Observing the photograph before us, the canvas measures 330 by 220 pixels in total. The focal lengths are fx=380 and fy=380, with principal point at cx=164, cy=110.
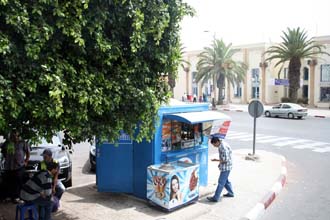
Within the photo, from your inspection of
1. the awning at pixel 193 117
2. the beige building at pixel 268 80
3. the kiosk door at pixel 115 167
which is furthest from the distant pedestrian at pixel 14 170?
the beige building at pixel 268 80

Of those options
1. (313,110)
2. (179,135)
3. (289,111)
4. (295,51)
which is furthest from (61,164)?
(313,110)

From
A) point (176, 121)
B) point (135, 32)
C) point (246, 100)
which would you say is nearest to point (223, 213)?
point (176, 121)

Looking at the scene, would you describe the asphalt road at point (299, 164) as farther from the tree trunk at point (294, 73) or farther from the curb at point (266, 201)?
the tree trunk at point (294, 73)

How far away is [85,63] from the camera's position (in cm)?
496

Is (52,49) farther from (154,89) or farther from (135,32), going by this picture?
(154,89)

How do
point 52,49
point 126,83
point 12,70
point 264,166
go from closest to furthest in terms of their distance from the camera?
point 12,70, point 52,49, point 126,83, point 264,166

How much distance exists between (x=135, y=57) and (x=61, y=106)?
1549 millimetres

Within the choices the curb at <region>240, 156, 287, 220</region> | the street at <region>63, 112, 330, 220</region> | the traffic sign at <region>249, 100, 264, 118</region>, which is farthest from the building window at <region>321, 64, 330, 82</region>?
the curb at <region>240, 156, 287, 220</region>

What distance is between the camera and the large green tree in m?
4.14

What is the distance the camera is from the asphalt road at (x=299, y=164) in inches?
319

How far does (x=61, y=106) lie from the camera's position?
4.41 meters

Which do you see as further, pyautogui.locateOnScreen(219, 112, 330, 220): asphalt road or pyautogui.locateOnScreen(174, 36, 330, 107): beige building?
pyautogui.locateOnScreen(174, 36, 330, 107): beige building

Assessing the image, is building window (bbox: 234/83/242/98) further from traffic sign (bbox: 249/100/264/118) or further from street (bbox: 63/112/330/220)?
traffic sign (bbox: 249/100/264/118)

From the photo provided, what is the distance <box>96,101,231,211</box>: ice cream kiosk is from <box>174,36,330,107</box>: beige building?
111 ft
